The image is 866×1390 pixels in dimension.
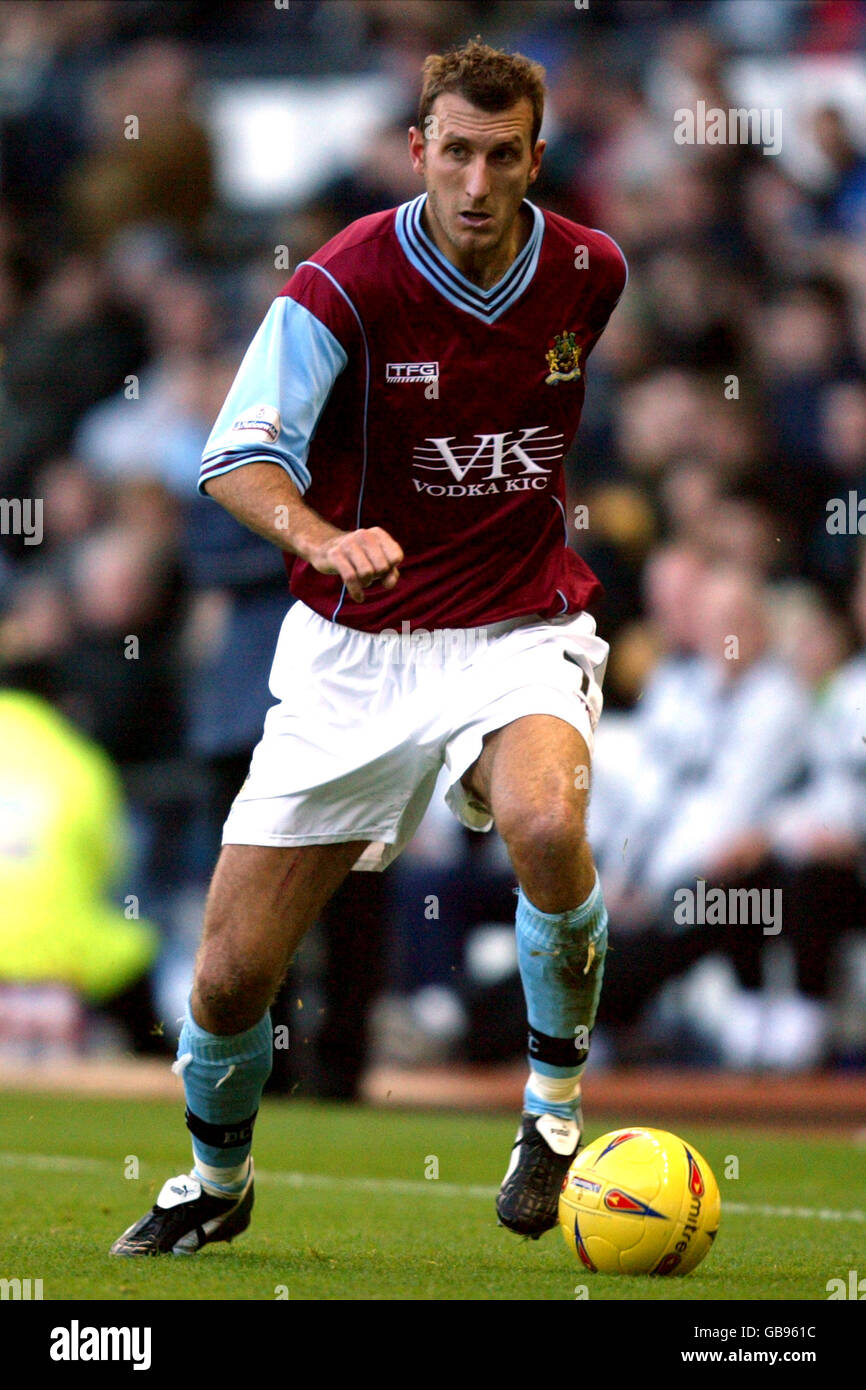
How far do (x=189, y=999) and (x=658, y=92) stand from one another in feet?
27.4

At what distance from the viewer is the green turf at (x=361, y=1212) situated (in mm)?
4441

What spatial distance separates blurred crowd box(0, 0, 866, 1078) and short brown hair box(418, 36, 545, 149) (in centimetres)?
412

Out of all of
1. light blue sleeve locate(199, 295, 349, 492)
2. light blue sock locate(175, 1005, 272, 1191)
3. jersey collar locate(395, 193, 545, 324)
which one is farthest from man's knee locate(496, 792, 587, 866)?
jersey collar locate(395, 193, 545, 324)

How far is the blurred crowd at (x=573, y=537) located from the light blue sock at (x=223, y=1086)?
3.42 m

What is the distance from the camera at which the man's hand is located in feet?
13.9

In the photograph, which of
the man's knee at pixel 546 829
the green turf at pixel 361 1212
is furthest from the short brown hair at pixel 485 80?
the green turf at pixel 361 1212

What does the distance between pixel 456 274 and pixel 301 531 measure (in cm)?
81

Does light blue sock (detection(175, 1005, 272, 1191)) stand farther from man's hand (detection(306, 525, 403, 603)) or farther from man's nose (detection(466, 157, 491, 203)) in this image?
man's nose (detection(466, 157, 491, 203))

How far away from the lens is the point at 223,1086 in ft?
16.2

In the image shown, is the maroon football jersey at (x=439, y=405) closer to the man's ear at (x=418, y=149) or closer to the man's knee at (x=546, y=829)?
the man's ear at (x=418, y=149)

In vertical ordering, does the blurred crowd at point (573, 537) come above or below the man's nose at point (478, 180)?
below
